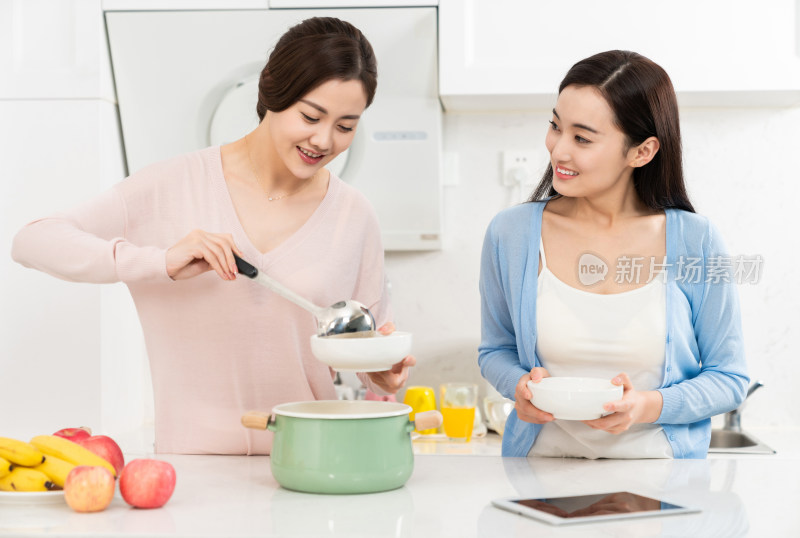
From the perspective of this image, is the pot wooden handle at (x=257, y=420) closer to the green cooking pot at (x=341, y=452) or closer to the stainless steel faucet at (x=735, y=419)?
the green cooking pot at (x=341, y=452)

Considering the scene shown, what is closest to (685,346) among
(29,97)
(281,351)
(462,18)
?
(281,351)

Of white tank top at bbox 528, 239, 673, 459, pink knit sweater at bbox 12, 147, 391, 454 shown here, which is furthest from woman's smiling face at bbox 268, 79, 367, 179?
white tank top at bbox 528, 239, 673, 459

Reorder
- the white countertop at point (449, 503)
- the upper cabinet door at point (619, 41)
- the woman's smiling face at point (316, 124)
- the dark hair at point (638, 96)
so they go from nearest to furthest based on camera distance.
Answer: the white countertop at point (449, 503) < the woman's smiling face at point (316, 124) < the dark hair at point (638, 96) < the upper cabinet door at point (619, 41)

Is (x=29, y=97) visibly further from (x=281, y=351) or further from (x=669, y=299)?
(x=669, y=299)

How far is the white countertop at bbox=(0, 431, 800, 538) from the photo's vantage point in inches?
37.9

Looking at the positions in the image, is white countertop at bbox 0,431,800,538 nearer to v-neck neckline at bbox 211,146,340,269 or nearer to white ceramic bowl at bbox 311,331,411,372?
white ceramic bowl at bbox 311,331,411,372

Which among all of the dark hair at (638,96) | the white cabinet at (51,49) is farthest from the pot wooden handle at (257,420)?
the white cabinet at (51,49)

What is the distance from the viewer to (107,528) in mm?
960

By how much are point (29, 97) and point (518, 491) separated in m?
1.76

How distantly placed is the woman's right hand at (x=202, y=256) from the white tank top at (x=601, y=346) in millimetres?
559

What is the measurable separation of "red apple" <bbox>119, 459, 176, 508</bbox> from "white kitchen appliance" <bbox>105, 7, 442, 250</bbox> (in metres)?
1.44

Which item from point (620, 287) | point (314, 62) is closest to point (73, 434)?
point (314, 62)

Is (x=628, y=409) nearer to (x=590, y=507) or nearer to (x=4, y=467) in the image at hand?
(x=590, y=507)

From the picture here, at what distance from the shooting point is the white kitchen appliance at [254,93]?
2.26 m
